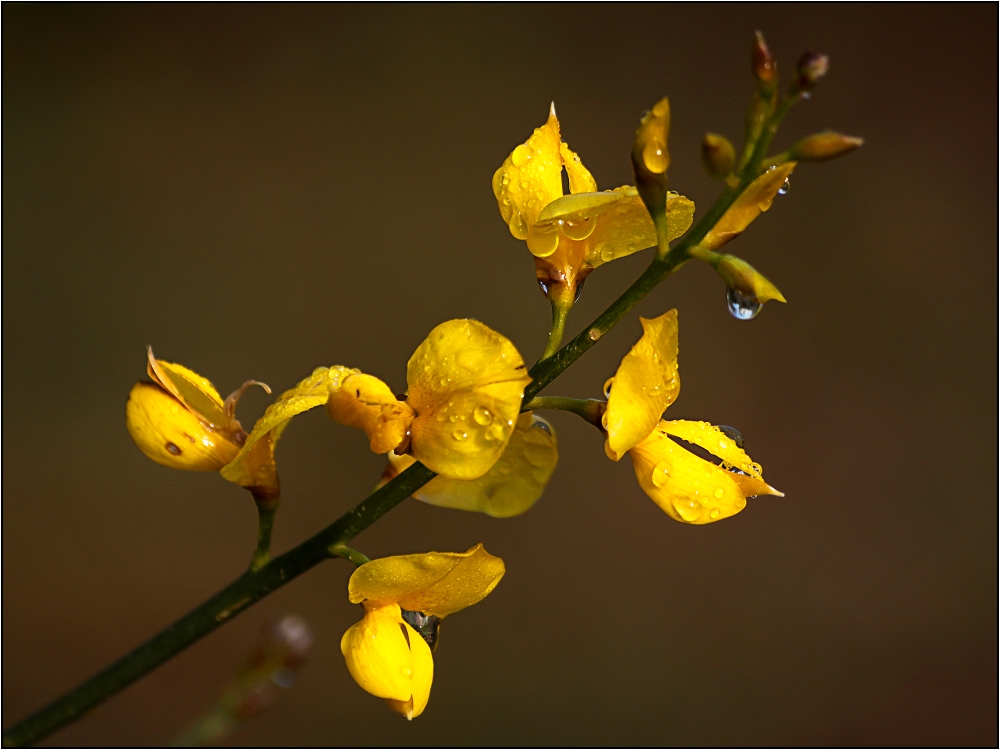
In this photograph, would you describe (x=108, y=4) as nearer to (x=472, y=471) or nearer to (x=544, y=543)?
(x=544, y=543)

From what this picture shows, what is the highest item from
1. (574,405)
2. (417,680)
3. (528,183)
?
(528,183)

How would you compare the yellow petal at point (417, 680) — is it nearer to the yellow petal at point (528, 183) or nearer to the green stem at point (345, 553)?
the green stem at point (345, 553)

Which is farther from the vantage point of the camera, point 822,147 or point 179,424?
point 179,424

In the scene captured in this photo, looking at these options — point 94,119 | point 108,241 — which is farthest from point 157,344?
point 94,119

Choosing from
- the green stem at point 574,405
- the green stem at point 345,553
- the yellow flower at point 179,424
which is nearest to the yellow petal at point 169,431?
the yellow flower at point 179,424

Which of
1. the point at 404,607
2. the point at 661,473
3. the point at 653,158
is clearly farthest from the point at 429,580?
the point at 653,158

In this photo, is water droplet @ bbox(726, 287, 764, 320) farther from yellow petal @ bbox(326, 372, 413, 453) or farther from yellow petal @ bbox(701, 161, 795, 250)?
yellow petal @ bbox(326, 372, 413, 453)

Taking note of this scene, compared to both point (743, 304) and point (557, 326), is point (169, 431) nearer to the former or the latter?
point (557, 326)
